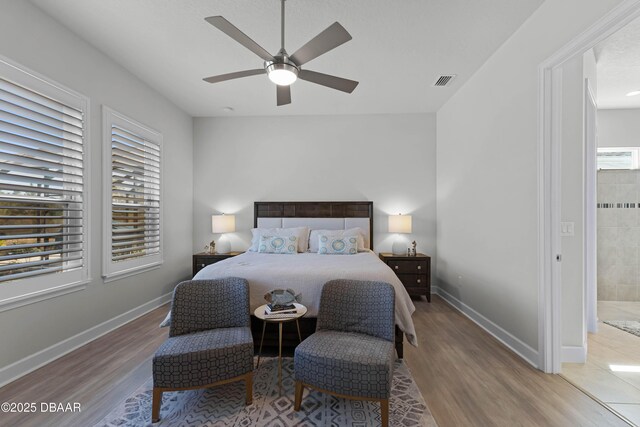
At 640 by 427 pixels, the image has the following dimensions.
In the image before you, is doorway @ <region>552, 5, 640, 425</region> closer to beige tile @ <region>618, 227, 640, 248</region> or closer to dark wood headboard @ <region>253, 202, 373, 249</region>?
beige tile @ <region>618, 227, 640, 248</region>

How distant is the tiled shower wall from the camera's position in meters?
4.06

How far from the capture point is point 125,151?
3.28m

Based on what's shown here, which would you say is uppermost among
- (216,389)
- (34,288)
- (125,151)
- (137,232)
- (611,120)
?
(611,120)

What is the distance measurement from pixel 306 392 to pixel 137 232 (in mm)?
2867

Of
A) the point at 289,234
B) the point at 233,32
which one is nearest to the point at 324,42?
the point at 233,32

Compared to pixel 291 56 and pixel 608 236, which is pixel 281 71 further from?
pixel 608 236

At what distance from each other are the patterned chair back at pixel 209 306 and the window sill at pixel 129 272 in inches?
54.1

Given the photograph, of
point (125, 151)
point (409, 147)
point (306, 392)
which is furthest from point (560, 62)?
point (125, 151)

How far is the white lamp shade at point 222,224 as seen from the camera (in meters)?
4.46

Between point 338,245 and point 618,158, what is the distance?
452 centimetres

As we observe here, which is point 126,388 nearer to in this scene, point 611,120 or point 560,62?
point 560,62

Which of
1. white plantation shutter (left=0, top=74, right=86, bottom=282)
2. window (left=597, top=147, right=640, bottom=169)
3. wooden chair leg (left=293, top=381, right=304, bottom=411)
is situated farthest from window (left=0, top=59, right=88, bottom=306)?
window (left=597, top=147, right=640, bottom=169)

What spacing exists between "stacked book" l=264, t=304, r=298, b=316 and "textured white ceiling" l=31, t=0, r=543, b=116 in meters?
2.42

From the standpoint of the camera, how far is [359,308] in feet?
7.07
